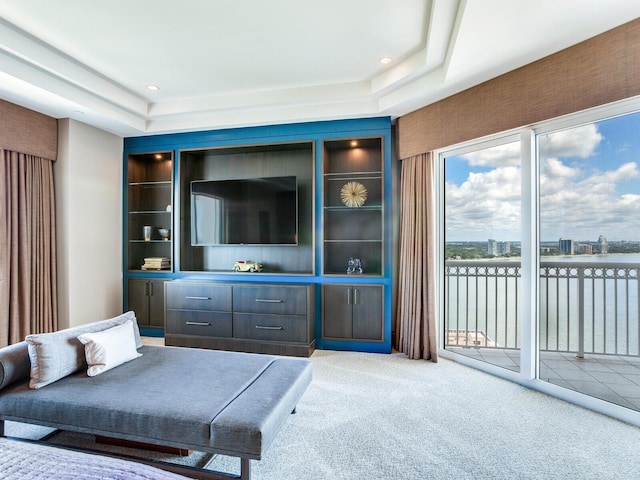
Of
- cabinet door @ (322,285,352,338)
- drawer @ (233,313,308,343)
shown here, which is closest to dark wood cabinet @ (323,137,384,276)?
cabinet door @ (322,285,352,338)

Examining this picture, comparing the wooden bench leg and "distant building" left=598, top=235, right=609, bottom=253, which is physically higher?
"distant building" left=598, top=235, right=609, bottom=253

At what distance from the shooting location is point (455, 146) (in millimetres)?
3332

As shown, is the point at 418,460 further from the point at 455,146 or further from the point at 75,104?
the point at 75,104

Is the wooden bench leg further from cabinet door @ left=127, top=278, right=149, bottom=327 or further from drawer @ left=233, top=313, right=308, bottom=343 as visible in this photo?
cabinet door @ left=127, top=278, right=149, bottom=327

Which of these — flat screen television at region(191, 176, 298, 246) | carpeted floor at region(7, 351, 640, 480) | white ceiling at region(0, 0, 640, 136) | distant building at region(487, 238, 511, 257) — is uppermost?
white ceiling at region(0, 0, 640, 136)

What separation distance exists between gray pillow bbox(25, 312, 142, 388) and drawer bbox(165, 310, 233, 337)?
1.63 meters

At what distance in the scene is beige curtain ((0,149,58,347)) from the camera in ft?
10.8

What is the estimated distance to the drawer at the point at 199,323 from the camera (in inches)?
151

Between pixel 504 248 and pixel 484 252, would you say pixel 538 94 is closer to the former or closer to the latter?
pixel 504 248

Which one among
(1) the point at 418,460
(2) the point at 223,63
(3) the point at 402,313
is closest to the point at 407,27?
(2) the point at 223,63

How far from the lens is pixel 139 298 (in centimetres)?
441

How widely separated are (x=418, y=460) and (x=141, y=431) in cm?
150

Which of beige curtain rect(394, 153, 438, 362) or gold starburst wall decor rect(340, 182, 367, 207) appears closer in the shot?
beige curtain rect(394, 153, 438, 362)

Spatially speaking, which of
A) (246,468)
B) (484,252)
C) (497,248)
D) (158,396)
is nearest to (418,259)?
(484,252)
